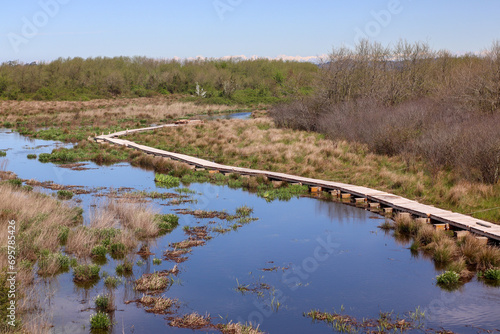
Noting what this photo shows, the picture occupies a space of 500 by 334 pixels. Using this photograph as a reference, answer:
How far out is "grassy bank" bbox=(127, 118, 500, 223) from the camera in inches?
715

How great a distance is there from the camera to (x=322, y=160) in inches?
1014

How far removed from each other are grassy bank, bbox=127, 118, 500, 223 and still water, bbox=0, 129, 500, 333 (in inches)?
128

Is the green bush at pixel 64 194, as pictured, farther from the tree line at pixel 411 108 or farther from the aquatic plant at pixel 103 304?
the tree line at pixel 411 108

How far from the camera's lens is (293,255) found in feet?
45.1

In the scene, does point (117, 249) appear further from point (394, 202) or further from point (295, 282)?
point (394, 202)

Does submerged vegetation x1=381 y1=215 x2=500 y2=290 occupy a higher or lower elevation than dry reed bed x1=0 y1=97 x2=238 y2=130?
lower

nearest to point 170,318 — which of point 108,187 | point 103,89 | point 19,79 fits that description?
point 108,187

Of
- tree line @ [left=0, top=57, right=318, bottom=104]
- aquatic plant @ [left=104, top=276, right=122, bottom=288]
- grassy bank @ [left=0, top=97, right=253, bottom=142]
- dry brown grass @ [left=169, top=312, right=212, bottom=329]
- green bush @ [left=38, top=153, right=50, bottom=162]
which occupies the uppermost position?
tree line @ [left=0, top=57, right=318, bottom=104]

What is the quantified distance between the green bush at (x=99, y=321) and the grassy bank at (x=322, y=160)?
12.2 meters

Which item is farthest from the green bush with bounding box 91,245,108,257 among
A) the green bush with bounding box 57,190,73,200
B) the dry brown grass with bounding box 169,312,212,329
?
the green bush with bounding box 57,190,73,200

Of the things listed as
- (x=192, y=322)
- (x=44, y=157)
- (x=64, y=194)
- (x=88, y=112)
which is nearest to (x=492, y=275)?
(x=192, y=322)

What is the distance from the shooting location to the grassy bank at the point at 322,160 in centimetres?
1816

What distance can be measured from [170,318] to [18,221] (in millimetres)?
6338

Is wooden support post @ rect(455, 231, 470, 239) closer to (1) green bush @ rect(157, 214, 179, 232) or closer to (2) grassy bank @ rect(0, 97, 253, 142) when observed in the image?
(1) green bush @ rect(157, 214, 179, 232)
